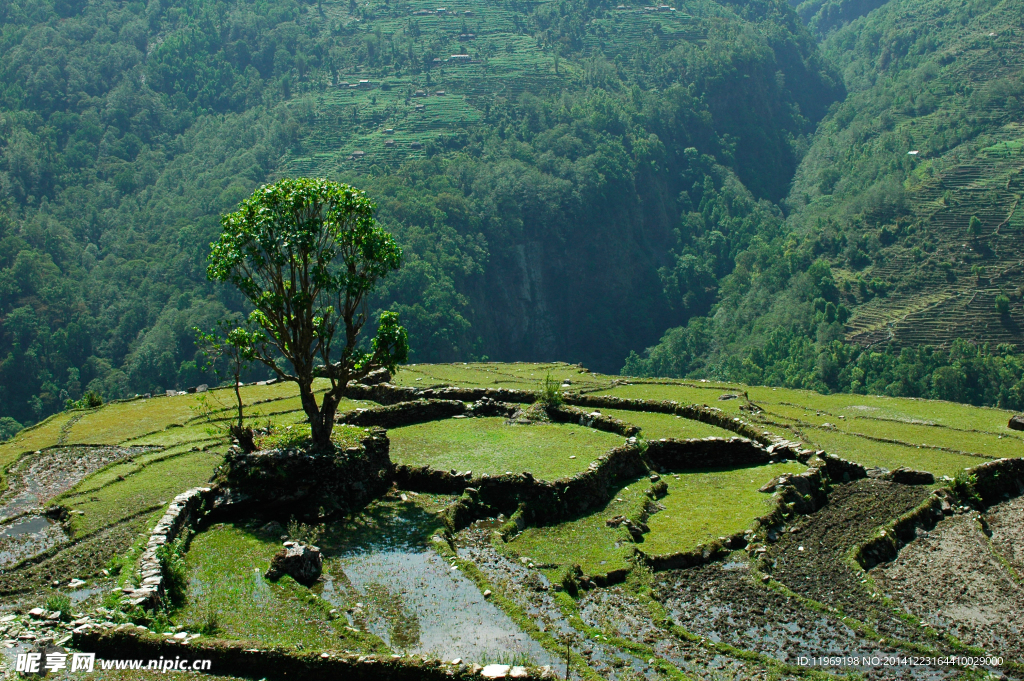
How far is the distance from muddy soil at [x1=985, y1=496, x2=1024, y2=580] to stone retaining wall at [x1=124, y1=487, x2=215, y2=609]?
62.9 feet

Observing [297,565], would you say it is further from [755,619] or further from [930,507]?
[930,507]

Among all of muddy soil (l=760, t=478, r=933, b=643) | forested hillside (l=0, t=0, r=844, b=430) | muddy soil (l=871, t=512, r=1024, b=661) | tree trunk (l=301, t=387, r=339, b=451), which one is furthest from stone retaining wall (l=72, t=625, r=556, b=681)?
forested hillside (l=0, t=0, r=844, b=430)

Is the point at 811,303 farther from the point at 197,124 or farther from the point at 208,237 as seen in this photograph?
the point at 197,124

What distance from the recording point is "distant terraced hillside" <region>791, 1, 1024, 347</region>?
107562mm

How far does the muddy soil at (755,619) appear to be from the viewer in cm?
1809

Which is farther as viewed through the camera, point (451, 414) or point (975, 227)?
point (975, 227)

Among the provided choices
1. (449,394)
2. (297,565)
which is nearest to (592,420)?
(449,394)

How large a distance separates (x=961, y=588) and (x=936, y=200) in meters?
123

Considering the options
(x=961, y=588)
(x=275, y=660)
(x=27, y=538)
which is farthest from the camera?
(x=27, y=538)

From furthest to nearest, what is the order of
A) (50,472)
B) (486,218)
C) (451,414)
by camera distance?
1. (486,218)
2. (451,414)
3. (50,472)

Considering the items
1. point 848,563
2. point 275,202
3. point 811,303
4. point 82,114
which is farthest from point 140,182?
point 848,563

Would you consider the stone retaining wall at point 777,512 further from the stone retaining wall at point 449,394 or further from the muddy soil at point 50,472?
the muddy soil at point 50,472

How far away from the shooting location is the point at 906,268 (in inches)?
4680

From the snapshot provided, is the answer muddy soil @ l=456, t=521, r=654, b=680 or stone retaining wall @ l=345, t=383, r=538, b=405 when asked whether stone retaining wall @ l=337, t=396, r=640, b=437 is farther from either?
muddy soil @ l=456, t=521, r=654, b=680
